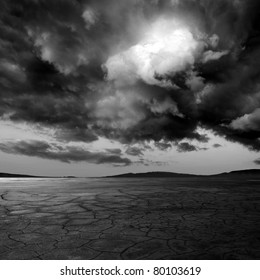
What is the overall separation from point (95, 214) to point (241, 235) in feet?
7.87

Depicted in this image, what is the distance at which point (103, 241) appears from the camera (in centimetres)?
261

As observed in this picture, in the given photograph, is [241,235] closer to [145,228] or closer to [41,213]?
[145,228]

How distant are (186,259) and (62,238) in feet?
4.71

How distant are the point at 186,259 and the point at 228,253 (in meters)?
0.43

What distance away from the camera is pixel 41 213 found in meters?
4.32

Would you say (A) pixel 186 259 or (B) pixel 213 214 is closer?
(A) pixel 186 259
